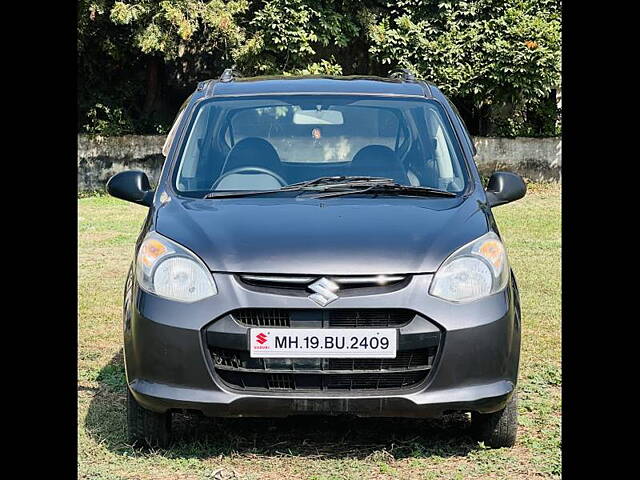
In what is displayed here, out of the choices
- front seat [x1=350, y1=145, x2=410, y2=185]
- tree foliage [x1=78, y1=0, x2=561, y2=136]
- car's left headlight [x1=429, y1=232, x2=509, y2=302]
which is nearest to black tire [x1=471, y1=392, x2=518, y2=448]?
car's left headlight [x1=429, y1=232, x2=509, y2=302]

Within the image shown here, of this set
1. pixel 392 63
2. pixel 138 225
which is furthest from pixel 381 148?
pixel 392 63

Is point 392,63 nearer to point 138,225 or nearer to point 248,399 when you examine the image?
point 138,225

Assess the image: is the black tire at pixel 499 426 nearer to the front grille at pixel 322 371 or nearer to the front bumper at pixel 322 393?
the front bumper at pixel 322 393


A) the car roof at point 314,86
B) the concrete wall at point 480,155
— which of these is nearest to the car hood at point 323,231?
the car roof at point 314,86

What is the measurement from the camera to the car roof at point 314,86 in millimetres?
5652

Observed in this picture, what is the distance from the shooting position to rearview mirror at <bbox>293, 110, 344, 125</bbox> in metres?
5.57

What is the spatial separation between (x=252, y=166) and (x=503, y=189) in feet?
4.28

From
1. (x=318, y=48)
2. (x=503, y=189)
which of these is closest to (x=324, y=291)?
(x=503, y=189)

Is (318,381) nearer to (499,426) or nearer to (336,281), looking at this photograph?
(336,281)

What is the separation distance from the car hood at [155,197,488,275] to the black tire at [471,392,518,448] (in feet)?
2.74

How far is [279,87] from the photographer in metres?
5.70

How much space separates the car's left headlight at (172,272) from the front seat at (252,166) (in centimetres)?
72
